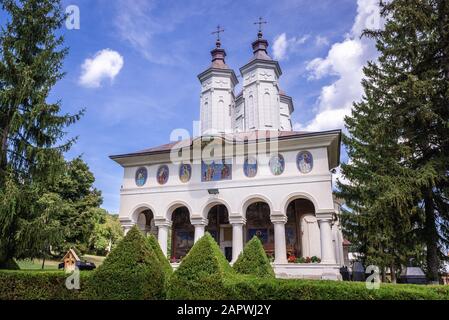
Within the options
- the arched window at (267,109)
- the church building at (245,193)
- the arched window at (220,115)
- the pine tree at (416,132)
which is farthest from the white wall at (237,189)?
the arched window at (267,109)

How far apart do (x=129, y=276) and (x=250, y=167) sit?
1253 cm

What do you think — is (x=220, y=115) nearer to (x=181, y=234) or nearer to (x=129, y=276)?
(x=181, y=234)

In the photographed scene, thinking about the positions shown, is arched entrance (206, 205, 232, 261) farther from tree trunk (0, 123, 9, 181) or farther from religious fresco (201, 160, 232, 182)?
tree trunk (0, 123, 9, 181)

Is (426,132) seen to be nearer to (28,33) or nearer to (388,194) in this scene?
(388,194)

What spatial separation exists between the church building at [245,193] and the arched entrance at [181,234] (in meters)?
0.06

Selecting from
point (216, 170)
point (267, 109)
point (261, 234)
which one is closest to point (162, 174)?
point (216, 170)

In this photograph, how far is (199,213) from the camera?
20.1 m

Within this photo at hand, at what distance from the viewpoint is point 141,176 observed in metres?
22.2

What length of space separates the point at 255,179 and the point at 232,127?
13.4 metres

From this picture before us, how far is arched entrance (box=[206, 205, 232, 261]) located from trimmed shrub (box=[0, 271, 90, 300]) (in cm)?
1373

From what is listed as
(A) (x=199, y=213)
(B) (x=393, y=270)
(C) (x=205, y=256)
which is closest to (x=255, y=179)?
(A) (x=199, y=213)

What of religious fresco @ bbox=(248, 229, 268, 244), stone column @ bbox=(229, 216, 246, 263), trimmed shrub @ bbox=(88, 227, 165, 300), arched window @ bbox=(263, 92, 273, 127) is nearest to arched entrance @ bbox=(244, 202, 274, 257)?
religious fresco @ bbox=(248, 229, 268, 244)

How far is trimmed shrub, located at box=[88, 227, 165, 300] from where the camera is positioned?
25.6 ft

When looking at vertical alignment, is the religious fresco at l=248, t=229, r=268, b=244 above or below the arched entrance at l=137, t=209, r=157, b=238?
below
